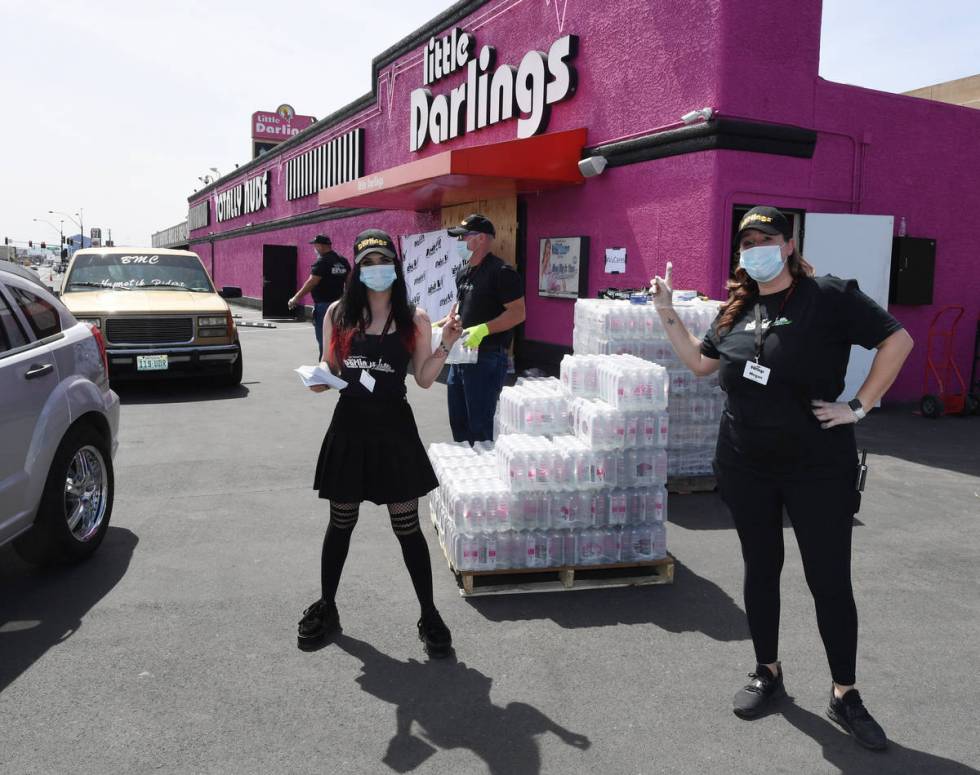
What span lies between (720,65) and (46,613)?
8.70 metres

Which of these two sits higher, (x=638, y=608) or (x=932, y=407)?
(x=932, y=407)

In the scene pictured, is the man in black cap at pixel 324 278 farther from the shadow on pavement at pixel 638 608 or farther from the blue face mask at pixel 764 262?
the blue face mask at pixel 764 262

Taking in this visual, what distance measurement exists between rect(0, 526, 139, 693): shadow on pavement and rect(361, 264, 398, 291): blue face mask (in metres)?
2.28

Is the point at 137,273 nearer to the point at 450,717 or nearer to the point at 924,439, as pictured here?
the point at 450,717

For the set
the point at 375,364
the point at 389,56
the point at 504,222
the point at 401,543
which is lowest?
the point at 401,543

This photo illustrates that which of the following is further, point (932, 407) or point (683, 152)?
point (932, 407)

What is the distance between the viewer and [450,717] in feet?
10.5

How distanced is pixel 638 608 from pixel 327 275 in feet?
29.5

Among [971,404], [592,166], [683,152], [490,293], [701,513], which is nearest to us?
[490,293]

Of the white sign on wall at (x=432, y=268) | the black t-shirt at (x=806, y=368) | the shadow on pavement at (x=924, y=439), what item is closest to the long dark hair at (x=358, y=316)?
the black t-shirt at (x=806, y=368)

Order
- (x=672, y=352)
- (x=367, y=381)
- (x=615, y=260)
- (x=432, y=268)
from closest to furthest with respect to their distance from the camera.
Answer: (x=367, y=381)
(x=672, y=352)
(x=615, y=260)
(x=432, y=268)

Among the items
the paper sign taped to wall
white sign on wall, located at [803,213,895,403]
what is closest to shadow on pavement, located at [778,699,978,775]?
white sign on wall, located at [803,213,895,403]

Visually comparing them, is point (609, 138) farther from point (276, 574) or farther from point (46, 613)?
point (46, 613)

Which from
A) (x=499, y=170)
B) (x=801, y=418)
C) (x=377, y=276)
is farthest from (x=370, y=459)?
(x=499, y=170)
